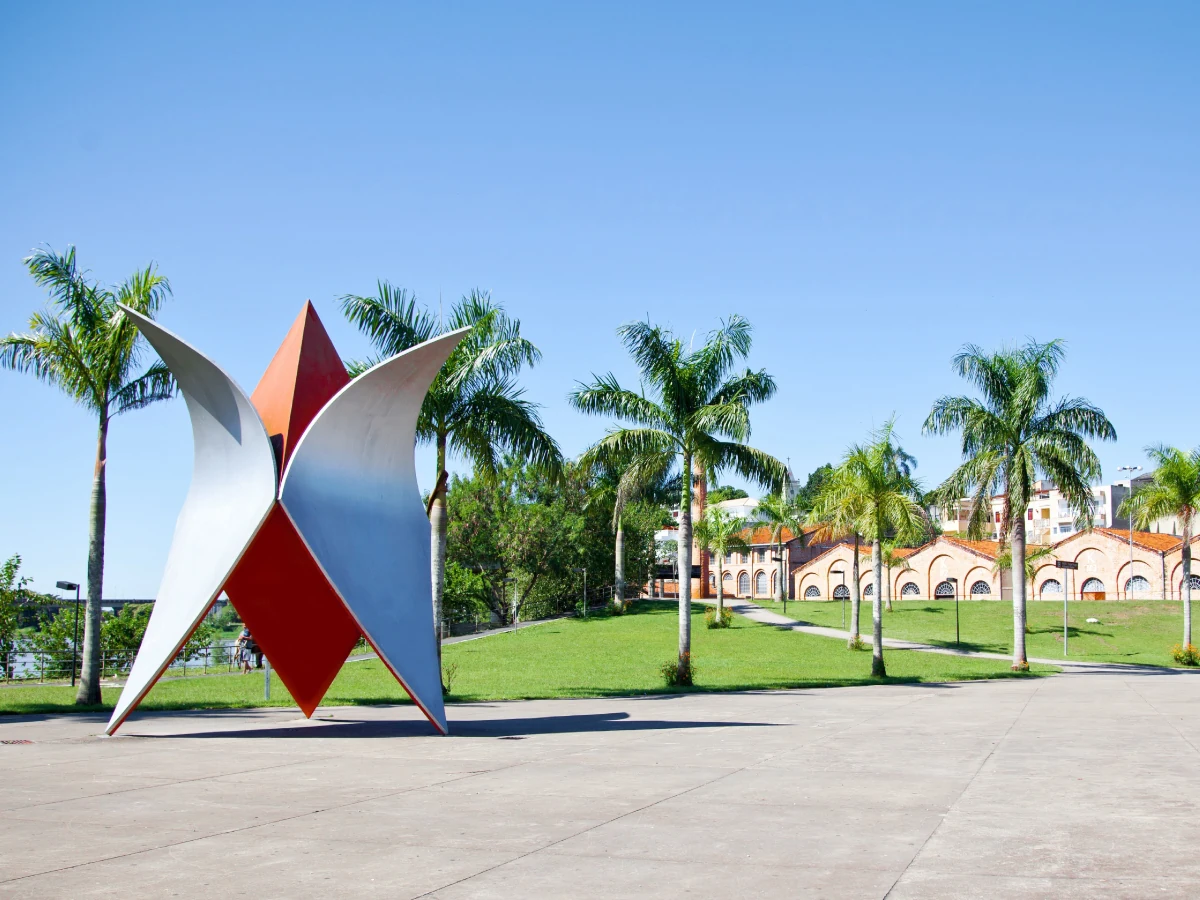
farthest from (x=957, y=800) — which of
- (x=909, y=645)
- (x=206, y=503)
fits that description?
(x=909, y=645)

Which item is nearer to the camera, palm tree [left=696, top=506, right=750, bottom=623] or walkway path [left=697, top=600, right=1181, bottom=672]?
walkway path [left=697, top=600, right=1181, bottom=672]

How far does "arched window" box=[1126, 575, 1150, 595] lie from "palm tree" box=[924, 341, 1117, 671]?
29751 mm

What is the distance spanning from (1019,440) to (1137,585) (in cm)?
3233

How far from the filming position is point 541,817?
29.1ft

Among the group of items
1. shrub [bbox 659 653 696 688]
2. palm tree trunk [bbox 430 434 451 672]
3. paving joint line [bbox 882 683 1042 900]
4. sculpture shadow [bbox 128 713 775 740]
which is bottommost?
shrub [bbox 659 653 696 688]

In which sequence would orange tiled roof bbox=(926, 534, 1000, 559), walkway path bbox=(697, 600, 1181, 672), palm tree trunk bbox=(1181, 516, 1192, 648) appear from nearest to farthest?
walkway path bbox=(697, 600, 1181, 672) → palm tree trunk bbox=(1181, 516, 1192, 648) → orange tiled roof bbox=(926, 534, 1000, 559)

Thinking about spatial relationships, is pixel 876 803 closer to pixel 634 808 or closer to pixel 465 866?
pixel 634 808

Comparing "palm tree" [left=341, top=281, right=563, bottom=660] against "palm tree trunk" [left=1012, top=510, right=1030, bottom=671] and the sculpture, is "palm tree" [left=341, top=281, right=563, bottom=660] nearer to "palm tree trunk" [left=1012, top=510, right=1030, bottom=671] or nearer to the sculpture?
the sculpture

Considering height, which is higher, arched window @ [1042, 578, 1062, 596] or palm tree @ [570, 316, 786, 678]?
palm tree @ [570, 316, 786, 678]

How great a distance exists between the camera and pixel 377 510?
1560cm

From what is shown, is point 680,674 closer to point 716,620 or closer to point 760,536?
point 716,620

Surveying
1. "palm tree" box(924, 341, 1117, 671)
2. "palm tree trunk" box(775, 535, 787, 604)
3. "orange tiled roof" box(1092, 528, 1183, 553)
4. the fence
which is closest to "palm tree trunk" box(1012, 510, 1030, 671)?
"palm tree" box(924, 341, 1117, 671)

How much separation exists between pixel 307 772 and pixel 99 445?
1160 centimetres

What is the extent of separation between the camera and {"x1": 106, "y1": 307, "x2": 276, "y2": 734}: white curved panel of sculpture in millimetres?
14539
